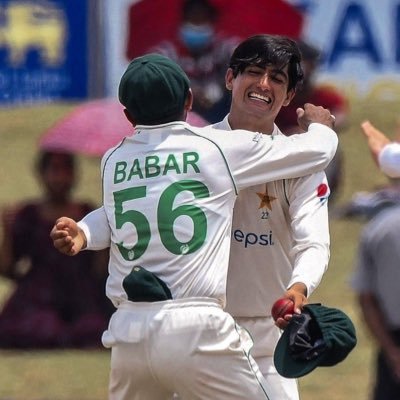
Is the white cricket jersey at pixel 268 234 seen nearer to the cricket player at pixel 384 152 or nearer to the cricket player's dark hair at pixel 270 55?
the cricket player's dark hair at pixel 270 55

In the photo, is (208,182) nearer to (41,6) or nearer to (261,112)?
(261,112)

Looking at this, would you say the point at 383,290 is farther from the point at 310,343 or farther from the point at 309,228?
the point at 310,343

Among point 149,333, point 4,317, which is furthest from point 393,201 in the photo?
point 4,317

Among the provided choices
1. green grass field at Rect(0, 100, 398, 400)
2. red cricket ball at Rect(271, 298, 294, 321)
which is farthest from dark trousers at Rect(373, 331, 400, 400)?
red cricket ball at Rect(271, 298, 294, 321)

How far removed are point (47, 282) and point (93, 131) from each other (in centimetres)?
99

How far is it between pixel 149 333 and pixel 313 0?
645 cm

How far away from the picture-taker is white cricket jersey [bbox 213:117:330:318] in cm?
489

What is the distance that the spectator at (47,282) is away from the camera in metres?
9.94

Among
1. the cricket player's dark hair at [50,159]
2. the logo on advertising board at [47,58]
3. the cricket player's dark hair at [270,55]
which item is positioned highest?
the cricket player's dark hair at [270,55]

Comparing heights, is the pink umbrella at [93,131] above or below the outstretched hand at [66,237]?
below

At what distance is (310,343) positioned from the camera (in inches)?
181

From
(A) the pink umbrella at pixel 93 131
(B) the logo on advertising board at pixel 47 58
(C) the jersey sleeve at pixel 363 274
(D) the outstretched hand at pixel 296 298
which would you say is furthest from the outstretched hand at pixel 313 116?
(B) the logo on advertising board at pixel 47 58

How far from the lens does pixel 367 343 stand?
33.4ft

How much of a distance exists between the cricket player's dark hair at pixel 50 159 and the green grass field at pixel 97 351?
115 centimetres
